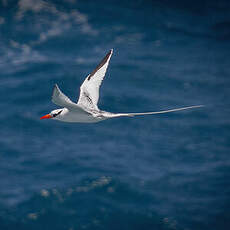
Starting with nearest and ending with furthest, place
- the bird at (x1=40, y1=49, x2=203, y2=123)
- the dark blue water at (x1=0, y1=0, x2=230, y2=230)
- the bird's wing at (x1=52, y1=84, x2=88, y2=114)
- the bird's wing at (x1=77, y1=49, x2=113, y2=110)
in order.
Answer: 1. the bird's wing at (x1=52, y1=84, x2=88, y2=114)
2. the bird at (x1=40, y1=49, x2=203, y2=123)
3. the bird's wing at (x1=77, y1=49, x2=113, y2=110)
4. the dark blue water at (x1=0, y1=0, x2=230, y2=230)

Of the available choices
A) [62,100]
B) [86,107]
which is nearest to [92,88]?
[86,107]

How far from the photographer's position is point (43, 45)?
3716cm

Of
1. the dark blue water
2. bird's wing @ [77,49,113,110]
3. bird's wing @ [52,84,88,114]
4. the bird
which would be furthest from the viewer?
the dark blue water

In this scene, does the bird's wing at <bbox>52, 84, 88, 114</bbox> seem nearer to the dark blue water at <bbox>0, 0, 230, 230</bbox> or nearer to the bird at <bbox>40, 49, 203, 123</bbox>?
the bird at <bbox>40, 49, 203, 123</bbox>

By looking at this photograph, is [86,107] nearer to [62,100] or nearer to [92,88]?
[92,88]

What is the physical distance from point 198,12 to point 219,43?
377 cm

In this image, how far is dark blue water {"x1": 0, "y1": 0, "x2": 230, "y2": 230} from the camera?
1318 inches

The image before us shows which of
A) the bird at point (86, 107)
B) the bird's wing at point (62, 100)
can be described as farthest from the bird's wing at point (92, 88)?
the bird's wing at point (62, 100)

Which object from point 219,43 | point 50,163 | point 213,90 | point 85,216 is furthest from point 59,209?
point 219,43

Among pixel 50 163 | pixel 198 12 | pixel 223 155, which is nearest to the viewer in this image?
pixel 50 163

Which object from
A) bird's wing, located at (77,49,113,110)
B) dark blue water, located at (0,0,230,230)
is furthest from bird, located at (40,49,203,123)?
dark blue water, located at (0,0,230,230)

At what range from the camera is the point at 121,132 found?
33844mm

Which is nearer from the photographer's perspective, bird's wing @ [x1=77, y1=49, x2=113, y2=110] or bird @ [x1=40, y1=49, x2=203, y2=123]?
bird @ [x1=40, y1=49, x2=203, y2=123]

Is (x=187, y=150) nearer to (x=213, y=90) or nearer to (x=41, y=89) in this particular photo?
(x=213, y=90)
